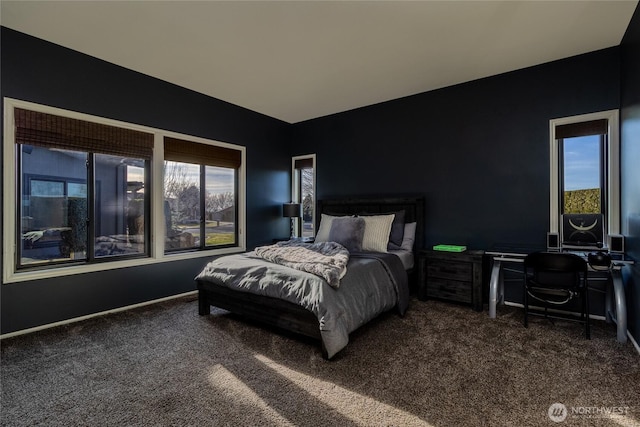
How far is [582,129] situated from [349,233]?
109 inches

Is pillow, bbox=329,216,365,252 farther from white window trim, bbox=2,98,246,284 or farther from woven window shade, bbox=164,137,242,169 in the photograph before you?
woven window shade, bbox=164,137,242,169

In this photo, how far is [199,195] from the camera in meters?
4.33

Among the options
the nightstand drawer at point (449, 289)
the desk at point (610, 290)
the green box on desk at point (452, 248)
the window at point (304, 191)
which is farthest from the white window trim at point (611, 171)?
the window at point (304, 191)

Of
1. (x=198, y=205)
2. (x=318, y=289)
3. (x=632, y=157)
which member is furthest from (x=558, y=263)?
(x=198, y=205)

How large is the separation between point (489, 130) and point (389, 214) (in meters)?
1.62

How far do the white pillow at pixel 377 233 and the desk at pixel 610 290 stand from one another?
1180mm

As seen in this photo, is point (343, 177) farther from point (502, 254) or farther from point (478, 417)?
point (478, 417)

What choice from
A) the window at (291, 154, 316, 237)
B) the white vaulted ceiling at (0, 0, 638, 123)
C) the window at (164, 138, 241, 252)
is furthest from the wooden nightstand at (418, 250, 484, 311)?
the window at (164, 138, 241, 252)

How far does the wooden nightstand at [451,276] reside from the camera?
10.9 feet

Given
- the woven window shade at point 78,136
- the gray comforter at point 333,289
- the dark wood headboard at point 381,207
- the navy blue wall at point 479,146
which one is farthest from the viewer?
the dark wood headboard at point 381,207

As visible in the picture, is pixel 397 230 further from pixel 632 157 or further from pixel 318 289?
pixel 632 157

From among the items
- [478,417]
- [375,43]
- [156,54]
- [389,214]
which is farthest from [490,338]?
[156,54]

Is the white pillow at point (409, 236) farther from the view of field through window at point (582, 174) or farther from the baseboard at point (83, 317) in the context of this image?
the baseboard at point (83, 317)

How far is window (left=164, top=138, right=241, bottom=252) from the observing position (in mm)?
3986
